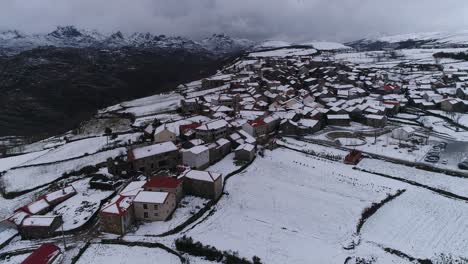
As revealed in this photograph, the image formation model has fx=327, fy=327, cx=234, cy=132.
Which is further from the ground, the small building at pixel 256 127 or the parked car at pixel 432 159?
the small building at pixel 256 127

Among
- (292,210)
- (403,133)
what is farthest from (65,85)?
(292,210)

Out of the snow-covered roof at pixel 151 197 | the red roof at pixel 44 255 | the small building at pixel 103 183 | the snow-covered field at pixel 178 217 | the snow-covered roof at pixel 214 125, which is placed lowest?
the snow-covered field at pixel 178 217

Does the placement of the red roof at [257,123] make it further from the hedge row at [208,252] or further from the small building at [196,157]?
the hedge row at [208,252]

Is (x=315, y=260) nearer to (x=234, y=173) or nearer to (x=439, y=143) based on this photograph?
(x=234, y=173)

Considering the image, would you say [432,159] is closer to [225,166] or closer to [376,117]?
[376,117]

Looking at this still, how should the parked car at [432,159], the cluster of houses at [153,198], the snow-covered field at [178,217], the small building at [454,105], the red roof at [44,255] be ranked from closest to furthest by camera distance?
the red roof at [44,255]
the cluster of houses at [153,198]
the snow-covered field at [178,217]
the parked car at [432,159]
the small building at [454,105]

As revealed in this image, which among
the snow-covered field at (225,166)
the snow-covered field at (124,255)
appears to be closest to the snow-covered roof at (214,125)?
the snow-covered field at (225,166)

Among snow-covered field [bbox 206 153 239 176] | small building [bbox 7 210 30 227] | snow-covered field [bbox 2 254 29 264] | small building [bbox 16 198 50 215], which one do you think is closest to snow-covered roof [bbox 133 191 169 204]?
snow-covered field [bbox 2 254 29 264]
